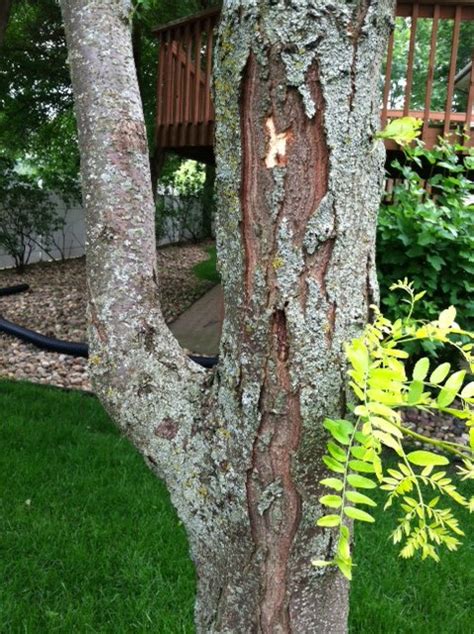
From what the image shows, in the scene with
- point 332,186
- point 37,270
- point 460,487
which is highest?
point 332,186

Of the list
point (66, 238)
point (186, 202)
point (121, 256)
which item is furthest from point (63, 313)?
point (186, 202)

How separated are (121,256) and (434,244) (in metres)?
3.80

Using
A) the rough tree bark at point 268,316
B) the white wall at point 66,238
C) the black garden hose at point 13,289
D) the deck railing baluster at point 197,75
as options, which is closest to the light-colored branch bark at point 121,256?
the rough tree bark at point 268,316

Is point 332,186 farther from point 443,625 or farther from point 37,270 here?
point 37,270

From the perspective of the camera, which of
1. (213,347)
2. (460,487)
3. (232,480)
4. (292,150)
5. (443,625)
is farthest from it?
(213,347)

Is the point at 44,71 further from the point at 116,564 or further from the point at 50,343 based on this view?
the point at 116,564

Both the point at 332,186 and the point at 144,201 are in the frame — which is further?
the point at 144,201

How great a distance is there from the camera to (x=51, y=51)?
452 inches

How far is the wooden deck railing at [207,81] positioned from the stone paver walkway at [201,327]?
202 centimetres

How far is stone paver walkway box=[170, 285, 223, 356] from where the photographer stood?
23.3ft

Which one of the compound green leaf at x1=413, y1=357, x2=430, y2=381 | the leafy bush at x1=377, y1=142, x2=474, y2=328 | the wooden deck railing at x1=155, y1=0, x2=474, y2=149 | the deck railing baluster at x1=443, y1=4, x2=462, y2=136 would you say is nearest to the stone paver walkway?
the wooden deck railing at x1=155, y1=0, x2=474, y2=149

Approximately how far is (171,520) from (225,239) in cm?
245

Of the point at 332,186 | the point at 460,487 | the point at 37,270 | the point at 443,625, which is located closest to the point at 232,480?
the point at 332,186

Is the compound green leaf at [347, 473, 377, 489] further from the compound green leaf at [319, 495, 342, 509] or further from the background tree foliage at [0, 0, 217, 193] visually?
the background tree foliage at [0, 0, 217, 193]
